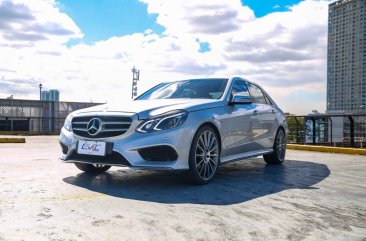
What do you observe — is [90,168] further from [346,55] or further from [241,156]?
[346,55]

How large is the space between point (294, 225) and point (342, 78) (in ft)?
418

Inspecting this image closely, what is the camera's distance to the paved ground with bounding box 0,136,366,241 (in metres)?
2.98

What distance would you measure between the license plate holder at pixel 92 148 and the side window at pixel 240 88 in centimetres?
224

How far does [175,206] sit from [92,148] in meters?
1.56

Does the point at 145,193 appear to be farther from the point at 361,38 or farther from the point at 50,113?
the point at 361,38

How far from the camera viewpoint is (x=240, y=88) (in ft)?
21.2

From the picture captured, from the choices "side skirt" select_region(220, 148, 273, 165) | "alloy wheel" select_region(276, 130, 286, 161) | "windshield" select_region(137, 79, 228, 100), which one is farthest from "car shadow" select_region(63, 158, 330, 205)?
"windshield" select_region(137, 79, 228, 100)

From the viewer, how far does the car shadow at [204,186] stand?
13.8 feet

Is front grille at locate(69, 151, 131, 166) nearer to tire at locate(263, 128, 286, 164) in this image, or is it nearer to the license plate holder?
the license plate holder

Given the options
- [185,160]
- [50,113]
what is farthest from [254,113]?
[50,113]

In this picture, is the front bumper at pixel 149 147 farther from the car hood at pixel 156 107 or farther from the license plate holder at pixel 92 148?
the car hood at pixel 156 107

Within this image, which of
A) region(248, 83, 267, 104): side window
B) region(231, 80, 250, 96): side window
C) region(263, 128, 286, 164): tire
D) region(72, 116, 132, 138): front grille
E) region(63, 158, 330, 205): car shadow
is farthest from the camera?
region(263, 128, 286, 164): tire

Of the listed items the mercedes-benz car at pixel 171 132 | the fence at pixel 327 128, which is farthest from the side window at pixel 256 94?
the fence at pixel 327 128

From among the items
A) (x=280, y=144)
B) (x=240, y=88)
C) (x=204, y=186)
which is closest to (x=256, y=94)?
(x=240, y=88)
